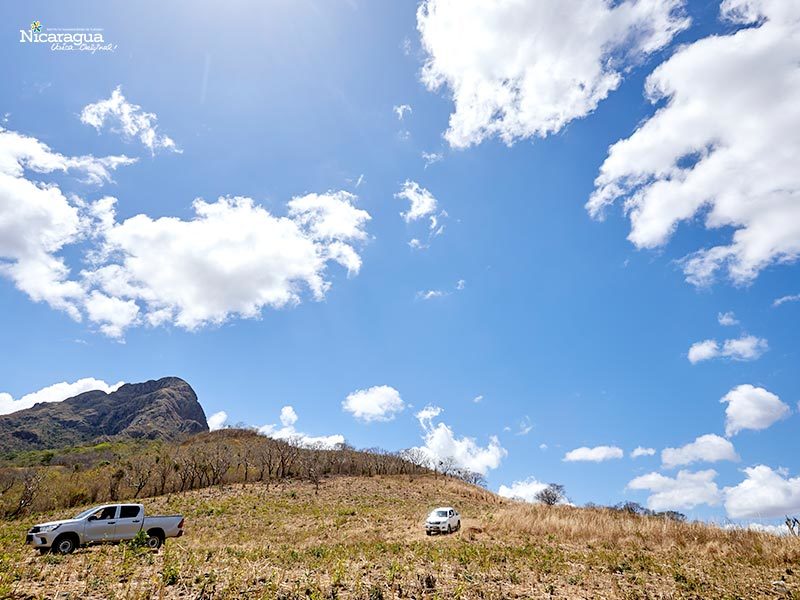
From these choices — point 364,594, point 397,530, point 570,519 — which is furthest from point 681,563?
point 397,530

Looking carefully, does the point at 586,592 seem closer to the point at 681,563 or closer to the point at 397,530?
the point at 681,563

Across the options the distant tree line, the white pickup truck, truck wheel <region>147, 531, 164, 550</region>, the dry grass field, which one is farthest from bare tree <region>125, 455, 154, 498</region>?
truck wheel <region>147, 531, 164, 550</region>

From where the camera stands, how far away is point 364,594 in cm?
1164

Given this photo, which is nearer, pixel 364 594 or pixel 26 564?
pixel 364 594

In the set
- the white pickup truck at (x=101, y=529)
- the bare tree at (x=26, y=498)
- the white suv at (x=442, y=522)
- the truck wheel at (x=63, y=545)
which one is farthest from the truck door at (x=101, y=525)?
the bare tree at (x=26, y=498)

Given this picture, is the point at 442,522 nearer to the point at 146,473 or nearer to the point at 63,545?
the point at 63,545

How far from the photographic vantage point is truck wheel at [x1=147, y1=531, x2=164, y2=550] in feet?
64.6

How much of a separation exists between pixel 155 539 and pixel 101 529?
2374 millimetres

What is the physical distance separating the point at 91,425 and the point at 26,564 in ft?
697

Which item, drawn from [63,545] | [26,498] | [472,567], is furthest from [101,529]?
[26,498]

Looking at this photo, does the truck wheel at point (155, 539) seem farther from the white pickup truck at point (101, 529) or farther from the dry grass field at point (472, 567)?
the dry grass field at point (472, 567)

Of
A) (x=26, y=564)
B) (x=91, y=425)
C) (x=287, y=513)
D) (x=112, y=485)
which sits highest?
(x=91, y=425)

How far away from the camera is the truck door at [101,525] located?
Result: 1939 centimetres

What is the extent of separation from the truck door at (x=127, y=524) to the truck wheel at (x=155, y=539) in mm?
695
